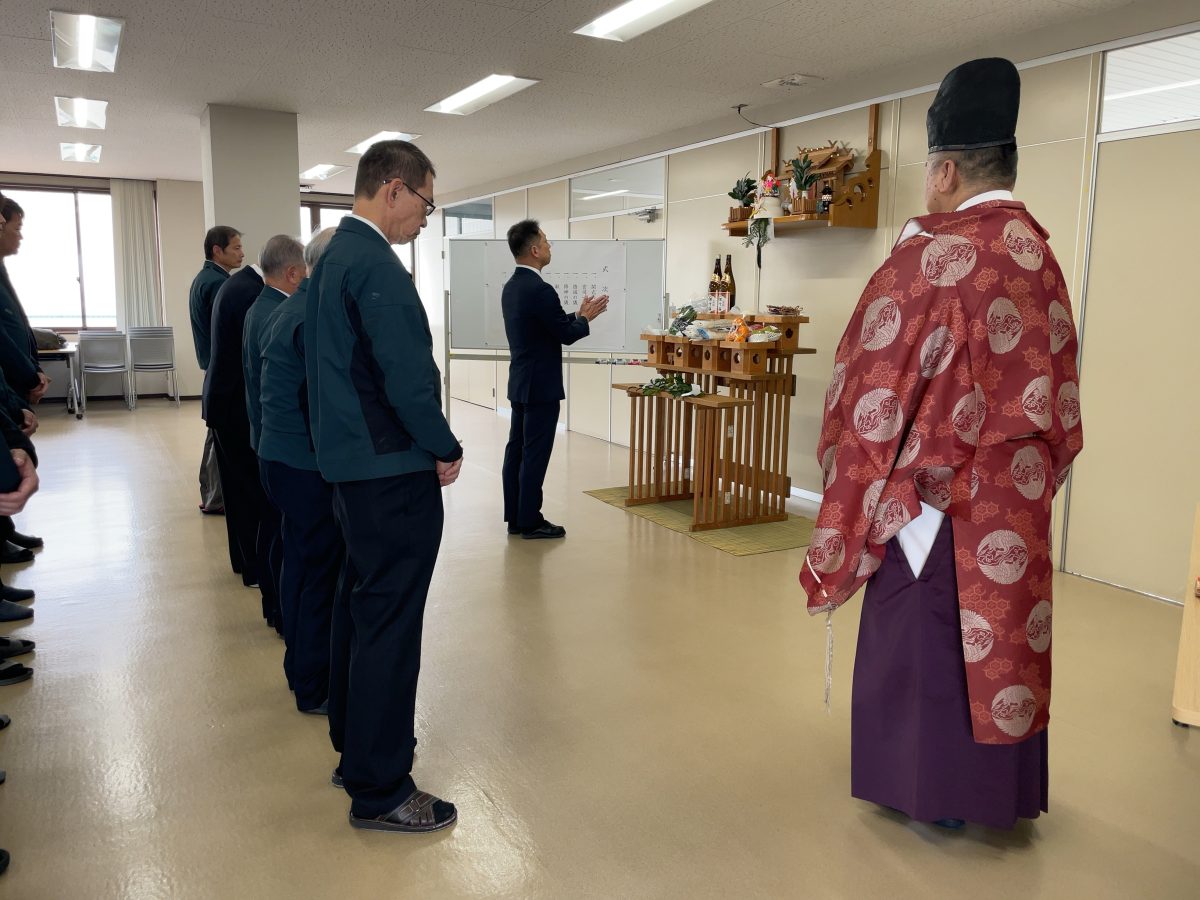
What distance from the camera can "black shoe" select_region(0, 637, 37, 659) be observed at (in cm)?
329

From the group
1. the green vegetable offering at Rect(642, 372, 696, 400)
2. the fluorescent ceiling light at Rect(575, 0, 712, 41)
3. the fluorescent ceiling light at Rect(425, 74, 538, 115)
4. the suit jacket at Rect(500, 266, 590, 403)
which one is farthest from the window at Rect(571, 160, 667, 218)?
the suit jacket at Rect(500, 266, 590, 403)

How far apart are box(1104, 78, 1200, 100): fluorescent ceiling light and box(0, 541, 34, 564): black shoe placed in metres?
5.88

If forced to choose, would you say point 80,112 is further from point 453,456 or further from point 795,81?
point 453,456

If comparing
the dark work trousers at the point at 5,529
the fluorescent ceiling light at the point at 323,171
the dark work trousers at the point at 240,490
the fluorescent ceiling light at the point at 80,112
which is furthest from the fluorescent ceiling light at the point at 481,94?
the dark work trousers at the point at 5,529

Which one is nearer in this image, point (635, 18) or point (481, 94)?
point (635, 18)

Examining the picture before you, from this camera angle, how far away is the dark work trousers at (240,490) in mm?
3846

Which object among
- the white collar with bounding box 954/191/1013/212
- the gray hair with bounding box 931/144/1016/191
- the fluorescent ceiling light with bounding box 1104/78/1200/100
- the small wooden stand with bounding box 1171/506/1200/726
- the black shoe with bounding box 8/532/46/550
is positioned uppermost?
the fluorescent ceiling light with bounding box 1104/78/1200/100

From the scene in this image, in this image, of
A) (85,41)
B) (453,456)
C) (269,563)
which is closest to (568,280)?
(85,41)

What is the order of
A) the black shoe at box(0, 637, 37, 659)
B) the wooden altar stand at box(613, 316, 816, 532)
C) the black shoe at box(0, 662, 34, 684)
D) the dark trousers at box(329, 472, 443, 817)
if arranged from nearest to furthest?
the dark trousers at box(329, 472, 443, 817) → the black shoe at box(0, 662, 34, 684) → the black shoe at box(0, 637, 37, 659) → the wooden altar stand at box(613, 316, 816, 532)

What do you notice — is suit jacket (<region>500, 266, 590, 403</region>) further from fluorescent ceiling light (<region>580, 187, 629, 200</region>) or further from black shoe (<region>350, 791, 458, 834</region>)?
fluorescent ceiling light (<region>580, 187, 629, 200</region>)

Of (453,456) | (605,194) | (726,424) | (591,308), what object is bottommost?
(726,424)

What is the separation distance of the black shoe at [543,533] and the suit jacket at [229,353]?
1.78 meters

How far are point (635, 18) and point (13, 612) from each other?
397 centimetres

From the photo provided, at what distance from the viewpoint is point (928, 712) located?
2.11m
